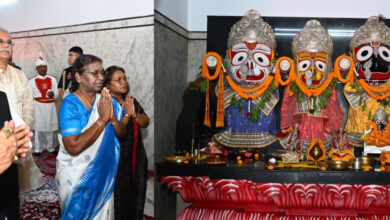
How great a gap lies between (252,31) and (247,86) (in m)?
0.66

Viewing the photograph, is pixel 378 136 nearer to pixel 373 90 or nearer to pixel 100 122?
pixel 373 90

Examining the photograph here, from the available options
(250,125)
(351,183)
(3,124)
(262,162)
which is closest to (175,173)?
(262,162)

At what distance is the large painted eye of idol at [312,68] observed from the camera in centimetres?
499

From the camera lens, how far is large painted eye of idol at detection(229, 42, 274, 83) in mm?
5152

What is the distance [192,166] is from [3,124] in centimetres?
284

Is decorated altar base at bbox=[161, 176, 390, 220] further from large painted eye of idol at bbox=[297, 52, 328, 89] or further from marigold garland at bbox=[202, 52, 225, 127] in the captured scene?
large painted eye of idol at bbox=[297, 52, 328, 89]

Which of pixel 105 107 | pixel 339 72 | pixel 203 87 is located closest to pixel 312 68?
pixel 339 72

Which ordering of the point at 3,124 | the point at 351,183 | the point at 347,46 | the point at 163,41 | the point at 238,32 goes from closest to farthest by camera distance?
the point at 3,124 < the point at 351,183 < the point at 163,41 < the point at 238,32 < the point at 347,46

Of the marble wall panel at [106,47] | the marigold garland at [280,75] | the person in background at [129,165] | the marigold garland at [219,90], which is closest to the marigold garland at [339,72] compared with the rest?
the marigold garland at [280,75]

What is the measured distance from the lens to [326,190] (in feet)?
14.4

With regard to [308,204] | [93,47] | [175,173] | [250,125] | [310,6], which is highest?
[310,6]

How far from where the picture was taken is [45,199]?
429 centimetres

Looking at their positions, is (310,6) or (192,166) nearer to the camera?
(192,166)

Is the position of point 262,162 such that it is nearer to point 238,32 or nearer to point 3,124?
point 238,32
